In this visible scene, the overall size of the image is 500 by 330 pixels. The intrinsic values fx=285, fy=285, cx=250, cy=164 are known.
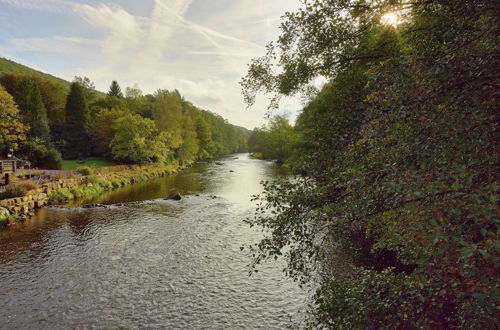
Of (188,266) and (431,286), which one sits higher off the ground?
(431,286)

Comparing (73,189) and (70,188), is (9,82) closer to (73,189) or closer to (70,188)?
(70,188)

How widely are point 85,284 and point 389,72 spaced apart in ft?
42.5

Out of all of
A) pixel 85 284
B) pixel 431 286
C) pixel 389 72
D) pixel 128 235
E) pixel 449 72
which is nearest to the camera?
pixel 449 72

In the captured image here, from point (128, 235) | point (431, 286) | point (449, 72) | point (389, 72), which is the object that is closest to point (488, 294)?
point (431, 286)

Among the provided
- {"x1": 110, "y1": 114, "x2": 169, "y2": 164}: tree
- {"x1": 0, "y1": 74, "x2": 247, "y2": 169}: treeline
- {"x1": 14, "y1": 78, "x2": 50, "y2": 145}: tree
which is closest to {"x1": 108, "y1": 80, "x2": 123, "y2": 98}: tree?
{"x1": 0, "y1": 74, "x2": 247, "y2": 169}: treeline

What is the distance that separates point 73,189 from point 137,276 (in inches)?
765

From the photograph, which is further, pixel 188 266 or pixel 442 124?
pixel 188 266

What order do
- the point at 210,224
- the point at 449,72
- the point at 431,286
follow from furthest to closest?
the point at 210,224
the point at 431,286
the point at 449,72

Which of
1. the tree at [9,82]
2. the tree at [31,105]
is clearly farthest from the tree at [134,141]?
the tree at [9,82]

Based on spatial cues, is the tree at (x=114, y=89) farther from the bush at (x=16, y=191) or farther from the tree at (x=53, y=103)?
the bush at (x=16, y=191)

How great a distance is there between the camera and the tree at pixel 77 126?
50.9m

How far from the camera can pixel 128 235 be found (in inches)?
672

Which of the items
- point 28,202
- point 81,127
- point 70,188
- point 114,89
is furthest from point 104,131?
point 114,89

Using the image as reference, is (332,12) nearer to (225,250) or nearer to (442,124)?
(442,124)
